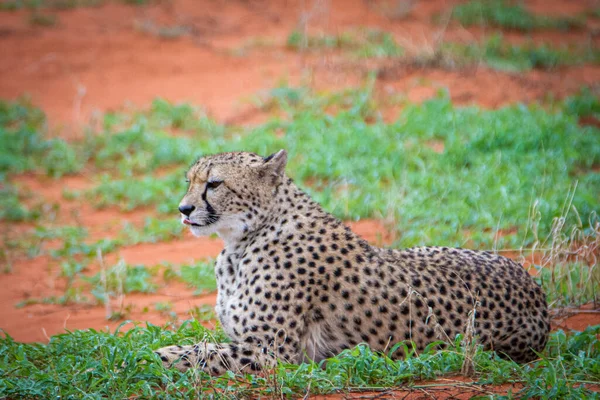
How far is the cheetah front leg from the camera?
4.42 m

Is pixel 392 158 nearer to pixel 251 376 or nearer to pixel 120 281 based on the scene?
pixel 120 281

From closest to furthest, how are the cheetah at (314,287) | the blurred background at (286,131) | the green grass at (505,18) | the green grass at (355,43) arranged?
the cheetah at (314,287) < the blurred background at (286,131) < the green grass at (355,43) < the green grass at (505,18)

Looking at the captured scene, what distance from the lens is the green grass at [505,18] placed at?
1267cm

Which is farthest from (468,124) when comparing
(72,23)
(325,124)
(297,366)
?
(72,23)

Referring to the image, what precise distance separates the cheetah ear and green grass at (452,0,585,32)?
8.41m

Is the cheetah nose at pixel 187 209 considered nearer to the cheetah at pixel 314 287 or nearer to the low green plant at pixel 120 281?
the cheetah at pixel 314 287

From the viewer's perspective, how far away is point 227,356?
447 cm

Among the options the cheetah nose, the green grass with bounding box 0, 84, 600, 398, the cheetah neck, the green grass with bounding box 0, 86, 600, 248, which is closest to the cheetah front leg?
the green grass with bounding box 0, 84, 600, 398

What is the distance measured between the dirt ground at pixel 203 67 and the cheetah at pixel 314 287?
2.03 metres

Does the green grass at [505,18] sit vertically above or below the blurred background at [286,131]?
above

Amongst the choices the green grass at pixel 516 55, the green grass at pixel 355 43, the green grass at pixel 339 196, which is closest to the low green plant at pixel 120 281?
the green grass at pixel 339 196

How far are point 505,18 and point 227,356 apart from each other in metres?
9.46

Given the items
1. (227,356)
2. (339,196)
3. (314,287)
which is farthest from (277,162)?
(339,196)

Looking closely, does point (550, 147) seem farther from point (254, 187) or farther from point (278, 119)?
point (254, 187)
